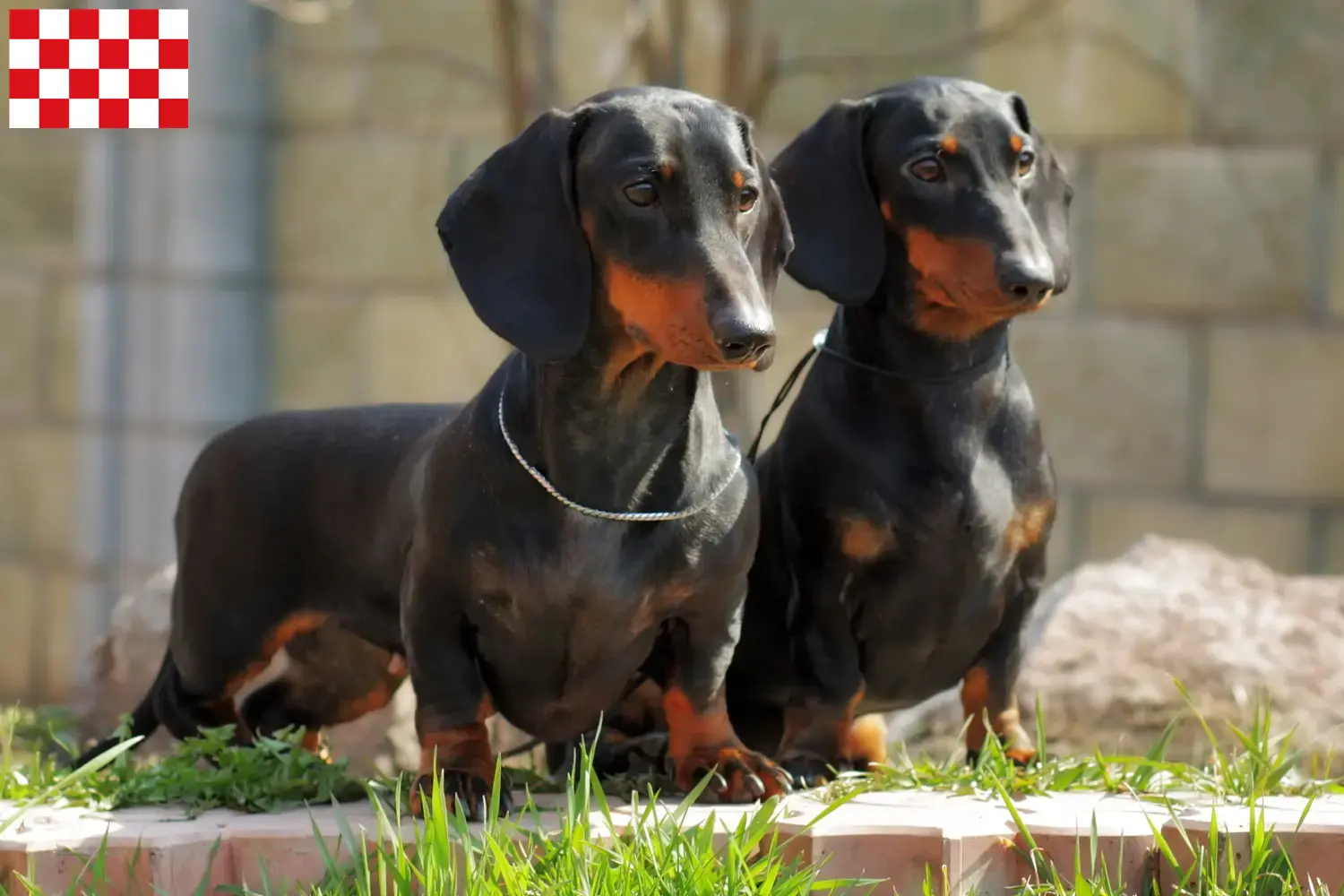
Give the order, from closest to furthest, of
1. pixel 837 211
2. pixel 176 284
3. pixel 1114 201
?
pixel 837 211
pixel 1114 201
pixel 176 284

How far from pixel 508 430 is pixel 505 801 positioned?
0.58m

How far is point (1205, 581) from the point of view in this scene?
4.95 meters

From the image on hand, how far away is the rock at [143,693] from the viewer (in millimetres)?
4879

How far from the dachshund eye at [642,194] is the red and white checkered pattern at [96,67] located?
2.25 metres

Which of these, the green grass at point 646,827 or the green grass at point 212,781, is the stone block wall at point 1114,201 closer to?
the green grass at point 646,827

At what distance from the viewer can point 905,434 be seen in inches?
128

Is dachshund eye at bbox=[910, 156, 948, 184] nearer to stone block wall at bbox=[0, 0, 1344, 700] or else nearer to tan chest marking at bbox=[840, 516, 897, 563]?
tan chest marking at bbox=[840, 516, 897, 563]

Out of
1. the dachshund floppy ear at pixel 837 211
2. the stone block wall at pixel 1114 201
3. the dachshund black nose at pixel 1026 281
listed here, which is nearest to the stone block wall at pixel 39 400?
the stone block wall at pixel 1114 201

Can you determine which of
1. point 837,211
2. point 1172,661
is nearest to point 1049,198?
point 837,211

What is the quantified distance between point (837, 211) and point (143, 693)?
2.87m

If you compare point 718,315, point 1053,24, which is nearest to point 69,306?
point 1053,24

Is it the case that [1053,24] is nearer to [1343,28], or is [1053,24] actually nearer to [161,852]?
[1343,28]

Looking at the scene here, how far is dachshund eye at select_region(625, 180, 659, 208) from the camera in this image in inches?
108

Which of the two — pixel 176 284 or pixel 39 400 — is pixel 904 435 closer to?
pixel 176 284
